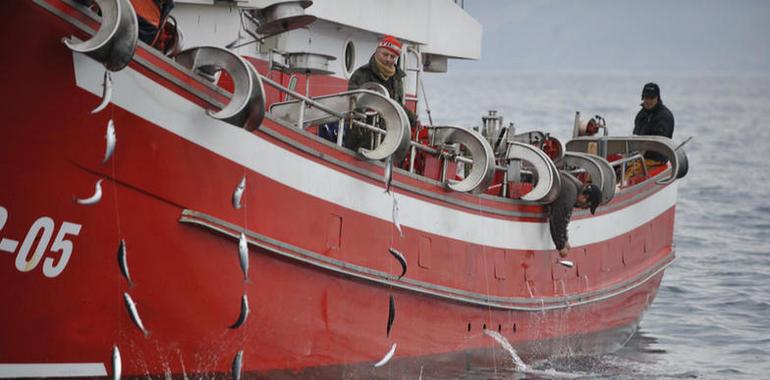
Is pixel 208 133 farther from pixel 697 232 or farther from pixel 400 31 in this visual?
pixel 697 232

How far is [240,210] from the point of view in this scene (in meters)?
8.95

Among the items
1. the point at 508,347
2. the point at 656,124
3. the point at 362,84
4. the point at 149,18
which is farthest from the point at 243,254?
the point at 656,124

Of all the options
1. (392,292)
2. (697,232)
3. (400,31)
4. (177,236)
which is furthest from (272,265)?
(697,232)

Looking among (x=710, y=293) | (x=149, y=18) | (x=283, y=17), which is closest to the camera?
(x=149, y=18)

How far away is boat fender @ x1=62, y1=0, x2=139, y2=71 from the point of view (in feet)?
24.8

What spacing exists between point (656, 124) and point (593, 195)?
3.11m

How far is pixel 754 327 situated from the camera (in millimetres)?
18047

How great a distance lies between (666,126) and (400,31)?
13.7 ft

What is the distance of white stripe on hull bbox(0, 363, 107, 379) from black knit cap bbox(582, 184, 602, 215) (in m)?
6.02

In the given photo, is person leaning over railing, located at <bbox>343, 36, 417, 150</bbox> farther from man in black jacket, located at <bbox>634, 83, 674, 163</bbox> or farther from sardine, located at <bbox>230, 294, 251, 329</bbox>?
man in black jacket, located at <bbox>634, 83, 674, 163</bbox>

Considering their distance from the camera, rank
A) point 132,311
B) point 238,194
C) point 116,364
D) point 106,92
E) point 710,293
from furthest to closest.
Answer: point 710,293, point 238,194, point 132,311, point 116,364, point 106,92

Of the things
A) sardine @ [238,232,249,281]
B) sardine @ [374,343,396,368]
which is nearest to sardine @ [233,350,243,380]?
sardine @ [238,232,249,281]

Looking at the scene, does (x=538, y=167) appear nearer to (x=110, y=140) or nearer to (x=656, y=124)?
(x=656, y=124)

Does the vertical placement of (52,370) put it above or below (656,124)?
below
